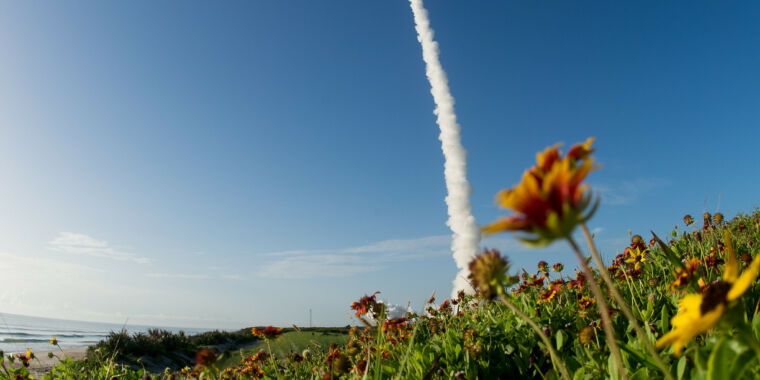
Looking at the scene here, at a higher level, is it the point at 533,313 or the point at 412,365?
the point at 533,313

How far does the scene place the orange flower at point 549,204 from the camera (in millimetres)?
932

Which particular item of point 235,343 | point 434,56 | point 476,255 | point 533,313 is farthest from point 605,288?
point 434,56

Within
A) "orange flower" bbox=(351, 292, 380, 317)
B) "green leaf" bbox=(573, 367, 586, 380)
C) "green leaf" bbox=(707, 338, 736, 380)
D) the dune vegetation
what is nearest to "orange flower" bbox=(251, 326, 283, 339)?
the dune vegetation

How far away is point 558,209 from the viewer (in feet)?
3.20

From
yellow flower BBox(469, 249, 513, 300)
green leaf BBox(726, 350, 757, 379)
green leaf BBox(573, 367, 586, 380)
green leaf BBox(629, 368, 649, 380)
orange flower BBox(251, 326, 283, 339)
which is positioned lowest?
green leaf BBox(573, 367, 586, 380)

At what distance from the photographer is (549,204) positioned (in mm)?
982

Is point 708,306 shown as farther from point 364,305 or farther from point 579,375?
point 364,305

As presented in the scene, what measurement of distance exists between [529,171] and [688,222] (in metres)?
5.64

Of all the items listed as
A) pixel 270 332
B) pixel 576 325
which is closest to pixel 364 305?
pixel 270 332

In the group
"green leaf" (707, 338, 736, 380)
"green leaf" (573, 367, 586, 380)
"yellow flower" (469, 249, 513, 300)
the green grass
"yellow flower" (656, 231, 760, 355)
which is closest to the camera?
"yellow flower" (656, 231, 760, 355)

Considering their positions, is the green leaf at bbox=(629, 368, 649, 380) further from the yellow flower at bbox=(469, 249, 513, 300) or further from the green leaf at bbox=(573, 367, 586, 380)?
the yellow flower at bbox=(469, 249, 513, 300)

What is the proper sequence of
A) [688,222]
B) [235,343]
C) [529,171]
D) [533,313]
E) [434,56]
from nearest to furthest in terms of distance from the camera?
[529,171], [533,313], [688,222], [235,343], [434,56]

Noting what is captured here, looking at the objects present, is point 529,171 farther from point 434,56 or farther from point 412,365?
point 434,56

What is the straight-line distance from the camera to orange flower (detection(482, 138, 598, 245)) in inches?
36.7
